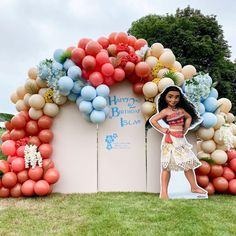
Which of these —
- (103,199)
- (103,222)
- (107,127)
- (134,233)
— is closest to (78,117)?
(107,127)

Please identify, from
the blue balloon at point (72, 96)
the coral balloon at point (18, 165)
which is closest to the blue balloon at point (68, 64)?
the blue balloon at point (72, 96)

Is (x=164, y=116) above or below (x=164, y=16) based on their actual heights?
below

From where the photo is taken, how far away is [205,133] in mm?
5887

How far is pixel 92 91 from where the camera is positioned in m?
5.66

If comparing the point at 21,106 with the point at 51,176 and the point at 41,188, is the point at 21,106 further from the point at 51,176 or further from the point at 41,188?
the point at 41,188

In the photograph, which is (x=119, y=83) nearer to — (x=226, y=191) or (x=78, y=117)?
(x=78, y=117)

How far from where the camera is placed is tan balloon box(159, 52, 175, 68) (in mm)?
5967

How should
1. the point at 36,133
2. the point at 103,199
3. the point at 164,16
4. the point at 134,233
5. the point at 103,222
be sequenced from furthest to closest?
the point at 164,16
the point at 36,133
the point at 103,199
the point at 103,222
the point at 134,233

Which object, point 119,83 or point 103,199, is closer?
point 103,199

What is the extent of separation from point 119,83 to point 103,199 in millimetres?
1764

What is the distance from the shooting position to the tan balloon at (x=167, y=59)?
19.6 ft

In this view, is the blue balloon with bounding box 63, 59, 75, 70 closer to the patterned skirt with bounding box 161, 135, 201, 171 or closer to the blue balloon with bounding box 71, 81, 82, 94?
the blue balloon with bounding box 71, 81, 82, 94

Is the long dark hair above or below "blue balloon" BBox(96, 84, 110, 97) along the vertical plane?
below

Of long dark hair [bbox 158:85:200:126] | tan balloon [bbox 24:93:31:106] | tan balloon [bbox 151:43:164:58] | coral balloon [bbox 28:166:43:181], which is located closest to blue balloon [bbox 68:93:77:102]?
tan balloon [bbox 24:93:31:106]
